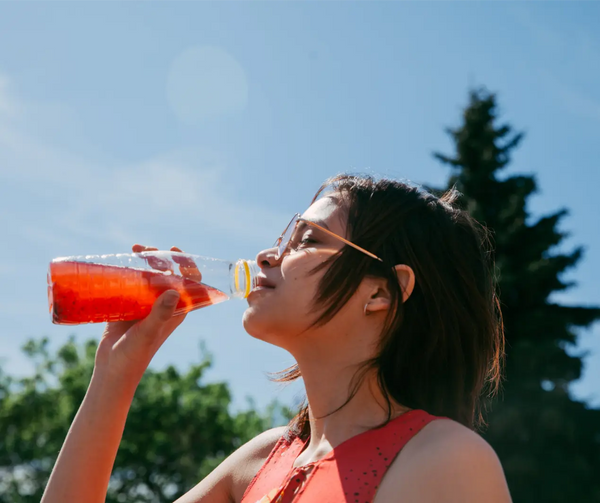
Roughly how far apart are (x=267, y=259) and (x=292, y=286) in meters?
0.23

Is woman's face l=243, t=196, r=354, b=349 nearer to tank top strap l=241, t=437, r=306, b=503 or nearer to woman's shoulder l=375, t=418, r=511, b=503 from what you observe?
tank top strap l=241, t=437, r=306, b=503

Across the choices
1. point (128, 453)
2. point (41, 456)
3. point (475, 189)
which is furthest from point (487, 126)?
point (41, 456)

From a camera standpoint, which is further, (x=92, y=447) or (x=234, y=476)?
(x=234, y=476)

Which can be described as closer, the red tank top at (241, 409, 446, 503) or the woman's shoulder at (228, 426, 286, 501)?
the red tank top at (241, 409, 446, 503)

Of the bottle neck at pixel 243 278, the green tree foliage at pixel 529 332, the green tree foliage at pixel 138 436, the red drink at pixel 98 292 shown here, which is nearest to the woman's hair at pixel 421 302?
the bottle neck at pixel 243 278

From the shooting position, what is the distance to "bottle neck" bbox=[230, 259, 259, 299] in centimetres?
292

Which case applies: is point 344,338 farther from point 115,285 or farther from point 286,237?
point 115,285

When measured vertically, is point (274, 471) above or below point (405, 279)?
below

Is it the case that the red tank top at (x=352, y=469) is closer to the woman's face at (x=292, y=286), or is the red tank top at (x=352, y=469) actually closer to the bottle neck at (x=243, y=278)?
the woman's face at (x=292, y=286)

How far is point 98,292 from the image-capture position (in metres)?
2.73

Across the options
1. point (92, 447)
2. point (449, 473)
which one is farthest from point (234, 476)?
point (449, 473)

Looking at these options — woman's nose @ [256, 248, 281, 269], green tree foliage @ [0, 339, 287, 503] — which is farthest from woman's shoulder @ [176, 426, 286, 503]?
green tree foliage @ [0, 339, 287, 503]

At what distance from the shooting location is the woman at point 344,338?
2566 millimetres

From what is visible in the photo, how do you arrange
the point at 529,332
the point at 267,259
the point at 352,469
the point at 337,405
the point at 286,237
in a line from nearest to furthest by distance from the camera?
1. the point at 352,469
2. the point at 337,405
3. the point at 267,259
4. the point at 286,237
5. the point at 529,332
